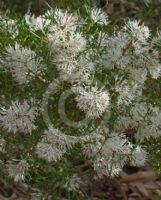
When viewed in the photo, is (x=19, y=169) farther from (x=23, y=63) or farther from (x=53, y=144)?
(x=23, y=63)

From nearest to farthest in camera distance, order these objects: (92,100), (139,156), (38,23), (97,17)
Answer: (92,100)
(38,23)
(97,17)
(139,156)

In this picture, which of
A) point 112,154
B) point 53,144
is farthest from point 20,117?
point 112,154

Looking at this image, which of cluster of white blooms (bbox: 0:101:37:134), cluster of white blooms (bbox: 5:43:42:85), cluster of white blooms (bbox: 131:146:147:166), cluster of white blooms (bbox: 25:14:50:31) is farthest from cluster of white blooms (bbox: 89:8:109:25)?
cluster of white blooms (bbox: 131:146:147:166)

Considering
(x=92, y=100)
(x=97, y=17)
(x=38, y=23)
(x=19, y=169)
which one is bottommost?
(x=19, y=169)

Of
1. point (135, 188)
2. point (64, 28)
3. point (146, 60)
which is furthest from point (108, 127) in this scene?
point (135, 188)

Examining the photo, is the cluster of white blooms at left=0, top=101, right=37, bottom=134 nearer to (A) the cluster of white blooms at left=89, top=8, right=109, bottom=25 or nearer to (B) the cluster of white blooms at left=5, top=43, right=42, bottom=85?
(B) the cluster of white blooms at left=5, top=43, right=42, bottom=85

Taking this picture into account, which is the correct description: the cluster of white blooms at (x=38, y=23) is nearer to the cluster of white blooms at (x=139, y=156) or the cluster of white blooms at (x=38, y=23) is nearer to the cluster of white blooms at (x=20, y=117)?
the cluster of white blooms at (x=20, y=117)
